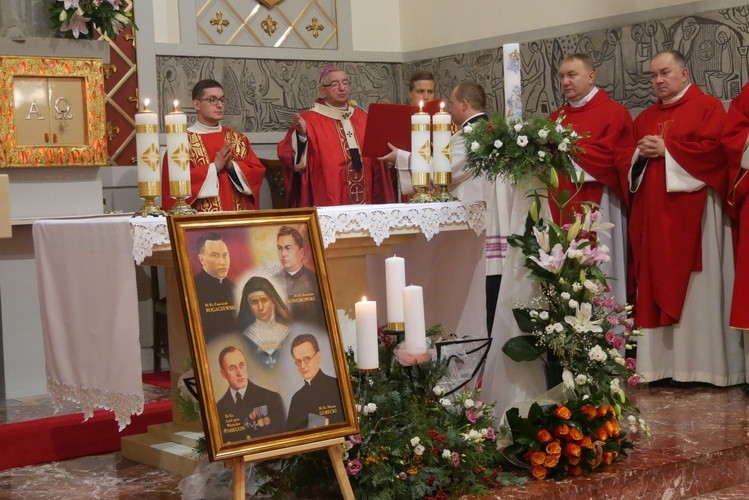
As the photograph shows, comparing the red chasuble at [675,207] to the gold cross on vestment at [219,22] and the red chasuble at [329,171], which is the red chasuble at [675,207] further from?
the gold cross on vestment at [219,22]

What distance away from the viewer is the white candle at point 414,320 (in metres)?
3.90

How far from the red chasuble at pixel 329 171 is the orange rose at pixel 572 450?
142 inches

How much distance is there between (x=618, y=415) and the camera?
444cm

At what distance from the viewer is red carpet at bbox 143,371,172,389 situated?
6.75 metres

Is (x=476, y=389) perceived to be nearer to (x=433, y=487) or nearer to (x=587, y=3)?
(x=433, y=487)

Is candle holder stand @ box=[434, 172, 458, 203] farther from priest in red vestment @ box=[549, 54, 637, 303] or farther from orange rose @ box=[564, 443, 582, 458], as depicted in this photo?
priest in red vestment @ box=[549, 54, 637, 303]

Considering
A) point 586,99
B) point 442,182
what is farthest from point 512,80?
point 586,99

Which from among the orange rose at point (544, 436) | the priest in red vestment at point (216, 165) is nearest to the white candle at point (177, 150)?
the orange rose at point (544, 436)

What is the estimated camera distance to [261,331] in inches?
143

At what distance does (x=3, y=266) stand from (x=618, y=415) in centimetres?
363

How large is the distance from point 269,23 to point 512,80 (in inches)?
166

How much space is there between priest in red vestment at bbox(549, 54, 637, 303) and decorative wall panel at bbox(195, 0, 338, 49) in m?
2.71

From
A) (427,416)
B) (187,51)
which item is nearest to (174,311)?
(427,416)

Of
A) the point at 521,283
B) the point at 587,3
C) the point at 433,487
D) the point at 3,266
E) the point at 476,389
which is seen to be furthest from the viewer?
the point at 587,3
